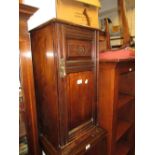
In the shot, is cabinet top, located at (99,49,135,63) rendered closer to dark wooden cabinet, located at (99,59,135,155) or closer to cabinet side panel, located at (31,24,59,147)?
dark wooden cabinet, located at (99,59,135,155)

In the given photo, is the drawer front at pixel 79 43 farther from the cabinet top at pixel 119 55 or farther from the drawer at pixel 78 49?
the cabinet top at pixel 119 55

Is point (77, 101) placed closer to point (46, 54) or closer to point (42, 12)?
point (46, 54)

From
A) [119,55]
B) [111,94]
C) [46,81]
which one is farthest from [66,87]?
[119,55]

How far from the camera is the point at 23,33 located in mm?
871

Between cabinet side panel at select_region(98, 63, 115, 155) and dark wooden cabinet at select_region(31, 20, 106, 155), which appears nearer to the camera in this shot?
dark wooden cabinet at select_region(31, 20, 106, 155)

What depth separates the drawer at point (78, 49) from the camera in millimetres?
909

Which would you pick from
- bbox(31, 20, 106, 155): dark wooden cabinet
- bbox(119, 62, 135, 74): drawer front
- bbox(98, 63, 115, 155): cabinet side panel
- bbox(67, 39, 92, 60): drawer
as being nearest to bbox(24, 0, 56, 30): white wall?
bbox(31, 20, 106, 155): dark wooden cabinet

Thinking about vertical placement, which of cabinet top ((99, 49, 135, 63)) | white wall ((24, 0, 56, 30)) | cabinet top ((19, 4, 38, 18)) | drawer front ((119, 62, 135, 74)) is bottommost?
drawer front ((119, 62, 135, 74))

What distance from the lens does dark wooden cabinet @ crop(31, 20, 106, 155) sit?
872 millimetres

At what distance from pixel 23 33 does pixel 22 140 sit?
0.72 m

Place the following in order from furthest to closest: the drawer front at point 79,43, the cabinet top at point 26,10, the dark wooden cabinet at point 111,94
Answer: the dark wooden cabinet at point 111,94
the drawer front at point 79,43
the cabinet top at point 26,10

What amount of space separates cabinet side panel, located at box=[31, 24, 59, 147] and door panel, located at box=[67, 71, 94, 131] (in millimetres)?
112

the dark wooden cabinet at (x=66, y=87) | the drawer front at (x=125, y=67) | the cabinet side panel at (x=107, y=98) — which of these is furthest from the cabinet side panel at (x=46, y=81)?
the drawer front at (x=125, y=67)

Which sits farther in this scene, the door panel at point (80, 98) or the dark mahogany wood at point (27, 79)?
the door panel at point (80, 98)
